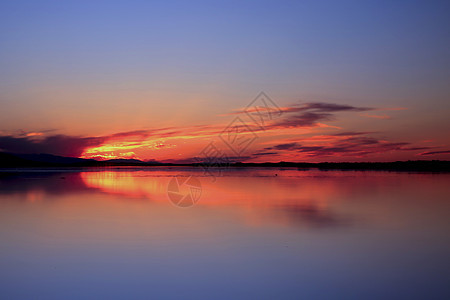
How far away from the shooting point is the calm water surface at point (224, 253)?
5055mm

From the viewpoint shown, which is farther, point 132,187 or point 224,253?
point 132,187

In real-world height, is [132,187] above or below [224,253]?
below

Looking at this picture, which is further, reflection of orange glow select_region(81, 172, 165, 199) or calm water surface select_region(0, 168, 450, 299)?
reflection of orange glow select_region(81, 172, 165, 199)

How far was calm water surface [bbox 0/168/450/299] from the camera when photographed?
5.05 m

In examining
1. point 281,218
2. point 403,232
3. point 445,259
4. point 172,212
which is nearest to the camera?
point 445,259

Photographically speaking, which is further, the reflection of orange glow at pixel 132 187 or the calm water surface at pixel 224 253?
the reflection of orange glow at pixel 132 187

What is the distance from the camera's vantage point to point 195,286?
5.16m

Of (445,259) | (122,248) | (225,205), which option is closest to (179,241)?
(122,248)

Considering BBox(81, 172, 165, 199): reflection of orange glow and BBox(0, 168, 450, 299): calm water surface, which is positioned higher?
BBox(0, 168, 450, 299): calm water surface

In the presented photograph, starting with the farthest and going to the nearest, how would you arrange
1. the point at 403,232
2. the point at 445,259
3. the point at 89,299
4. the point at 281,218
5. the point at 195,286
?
the point at 281,218, the point at 403,232, the point at 445,259, the point at 195,286, the point at 89,299

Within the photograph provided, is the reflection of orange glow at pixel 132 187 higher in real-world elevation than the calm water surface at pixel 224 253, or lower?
lower

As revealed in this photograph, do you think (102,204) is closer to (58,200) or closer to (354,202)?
(58,200)

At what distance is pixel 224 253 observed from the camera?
6793 millimetres

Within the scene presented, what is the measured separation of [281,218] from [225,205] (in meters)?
3.21
